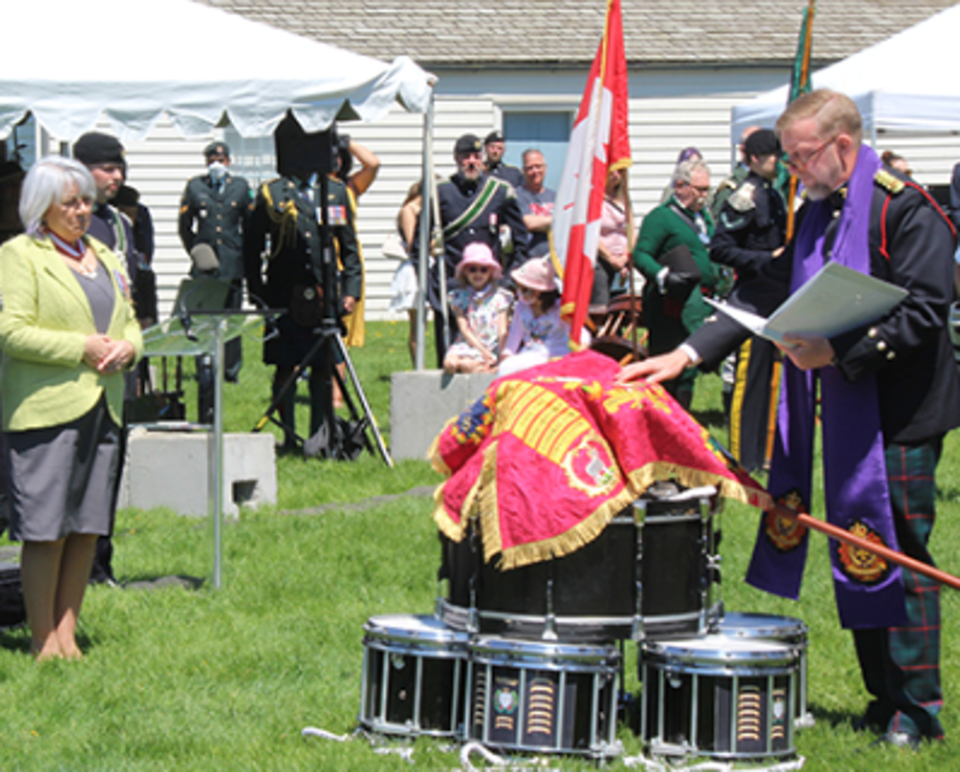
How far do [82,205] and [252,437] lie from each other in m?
3.29

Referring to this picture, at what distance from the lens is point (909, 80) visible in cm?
1181


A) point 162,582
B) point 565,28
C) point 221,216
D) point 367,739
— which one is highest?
point 565,28

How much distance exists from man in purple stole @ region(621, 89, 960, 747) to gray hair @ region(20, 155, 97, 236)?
97.6 inches

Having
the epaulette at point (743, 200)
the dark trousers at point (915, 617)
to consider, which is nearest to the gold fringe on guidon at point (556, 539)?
the dark trousers at point (915, 617)

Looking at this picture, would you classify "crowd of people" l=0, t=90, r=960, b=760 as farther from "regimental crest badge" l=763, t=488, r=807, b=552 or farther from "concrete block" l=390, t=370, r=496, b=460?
"concrete block" l=390, t=370, r=496, b=460

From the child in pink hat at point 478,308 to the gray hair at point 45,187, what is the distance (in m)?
4.87

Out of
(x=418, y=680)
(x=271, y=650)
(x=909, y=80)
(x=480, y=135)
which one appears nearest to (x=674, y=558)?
(x=418, y=680)

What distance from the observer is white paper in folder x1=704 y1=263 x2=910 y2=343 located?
4043mm

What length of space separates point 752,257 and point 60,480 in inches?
190

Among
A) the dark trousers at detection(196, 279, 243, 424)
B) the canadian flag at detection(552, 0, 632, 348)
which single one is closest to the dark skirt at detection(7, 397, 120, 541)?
the dark trousers at detection(196, 279, 243, 424)

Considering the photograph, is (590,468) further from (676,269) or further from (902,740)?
(676,269)

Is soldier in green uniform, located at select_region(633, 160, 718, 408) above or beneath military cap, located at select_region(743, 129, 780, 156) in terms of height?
beneath

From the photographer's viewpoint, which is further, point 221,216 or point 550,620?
point 221,216

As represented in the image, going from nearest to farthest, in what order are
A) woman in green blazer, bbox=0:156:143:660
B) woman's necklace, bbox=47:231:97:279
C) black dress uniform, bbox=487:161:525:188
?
1. woman in green blazer, bbox=0:156:143:660
2. woman's necklace, bbox=47:231:97:279
3. black dress uniform, bbox=487:161:525:188
